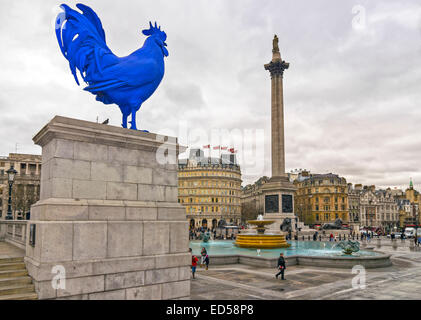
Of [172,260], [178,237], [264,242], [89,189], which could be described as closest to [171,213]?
[178,237]

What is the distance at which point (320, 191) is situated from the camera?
108 meters

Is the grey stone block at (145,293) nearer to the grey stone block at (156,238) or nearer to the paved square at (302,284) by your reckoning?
the grey stone block at (156,238)

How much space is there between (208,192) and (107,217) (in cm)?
10120

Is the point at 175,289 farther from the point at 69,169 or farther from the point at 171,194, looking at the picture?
the point at 69,169

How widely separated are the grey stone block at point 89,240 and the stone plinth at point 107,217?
0.08ft

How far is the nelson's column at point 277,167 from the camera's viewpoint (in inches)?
2189

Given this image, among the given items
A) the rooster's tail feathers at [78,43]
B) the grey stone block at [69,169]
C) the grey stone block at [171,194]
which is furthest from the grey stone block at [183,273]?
the rooster's tail feathers at [78,43]

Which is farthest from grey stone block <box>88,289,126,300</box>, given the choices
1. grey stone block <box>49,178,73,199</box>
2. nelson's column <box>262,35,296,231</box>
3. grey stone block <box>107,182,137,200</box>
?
nelson's column <box>262,35,296,231</box>

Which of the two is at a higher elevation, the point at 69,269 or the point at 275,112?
the point at 275,112

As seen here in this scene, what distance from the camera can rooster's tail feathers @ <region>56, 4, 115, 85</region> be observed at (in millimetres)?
10008

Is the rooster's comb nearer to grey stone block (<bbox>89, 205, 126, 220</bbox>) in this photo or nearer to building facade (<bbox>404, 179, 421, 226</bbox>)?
grey stone block (<bbox>89, 205, 126, 220</bbox>)
